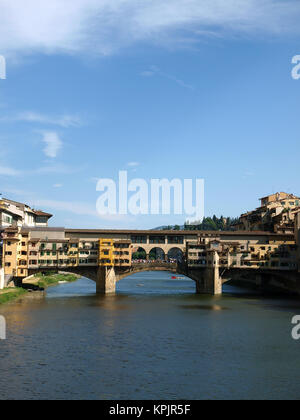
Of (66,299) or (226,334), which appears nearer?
(226,334)

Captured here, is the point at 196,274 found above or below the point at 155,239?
below

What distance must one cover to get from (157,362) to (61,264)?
52.9 metres

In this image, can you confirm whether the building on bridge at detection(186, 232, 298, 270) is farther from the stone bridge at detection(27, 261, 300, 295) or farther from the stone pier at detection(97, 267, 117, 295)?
the stone pier at detection(97, 267, 117, 295)

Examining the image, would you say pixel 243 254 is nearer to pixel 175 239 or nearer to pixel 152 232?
pixel 175 239

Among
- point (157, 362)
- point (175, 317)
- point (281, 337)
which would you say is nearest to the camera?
point (157, 362)

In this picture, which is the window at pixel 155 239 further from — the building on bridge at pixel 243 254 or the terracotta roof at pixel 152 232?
the building on bridge at pixel 243 254

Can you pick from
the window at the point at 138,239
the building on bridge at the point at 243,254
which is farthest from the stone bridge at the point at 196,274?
the window at the point at 138,239

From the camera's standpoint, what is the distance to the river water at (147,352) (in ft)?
100

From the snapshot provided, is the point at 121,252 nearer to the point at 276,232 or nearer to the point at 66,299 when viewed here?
the point at 66,299

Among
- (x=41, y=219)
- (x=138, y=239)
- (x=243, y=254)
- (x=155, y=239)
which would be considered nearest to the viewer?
(x=243, y=254)

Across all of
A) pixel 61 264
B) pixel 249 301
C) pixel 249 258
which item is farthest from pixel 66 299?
pixel 249 258

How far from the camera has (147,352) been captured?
1586 inches

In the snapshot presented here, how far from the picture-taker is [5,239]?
82.2 meters

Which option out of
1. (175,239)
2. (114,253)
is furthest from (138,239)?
(114,253)
